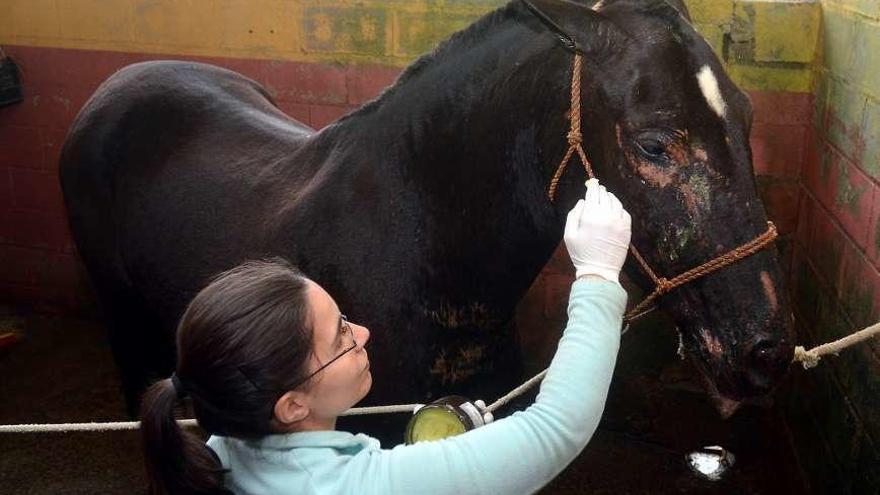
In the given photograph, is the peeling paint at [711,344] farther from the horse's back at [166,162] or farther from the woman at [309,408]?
the horse's back at [166,162]

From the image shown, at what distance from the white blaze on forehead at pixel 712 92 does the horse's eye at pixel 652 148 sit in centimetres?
12

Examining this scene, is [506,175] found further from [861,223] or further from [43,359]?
[43,359]

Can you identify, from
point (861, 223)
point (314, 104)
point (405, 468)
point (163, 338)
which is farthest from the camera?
point (314, 104)

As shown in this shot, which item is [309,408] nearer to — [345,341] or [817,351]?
[345,341]

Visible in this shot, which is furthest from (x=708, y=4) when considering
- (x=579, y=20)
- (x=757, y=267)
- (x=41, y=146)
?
(x=41, y=146)

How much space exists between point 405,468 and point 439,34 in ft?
8.79

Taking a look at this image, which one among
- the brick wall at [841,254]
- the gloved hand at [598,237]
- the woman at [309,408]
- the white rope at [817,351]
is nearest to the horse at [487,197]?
the white rope at [817,351]

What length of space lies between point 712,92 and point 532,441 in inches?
33.3

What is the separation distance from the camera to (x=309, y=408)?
126cm

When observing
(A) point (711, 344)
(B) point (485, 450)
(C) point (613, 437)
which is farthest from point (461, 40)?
(C) point (613, 437)

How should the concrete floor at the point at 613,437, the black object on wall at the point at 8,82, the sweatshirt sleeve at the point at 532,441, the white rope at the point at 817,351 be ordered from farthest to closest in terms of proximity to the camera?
1. the black object on wall at the point at 8,82
2. the concrete floor at the point at 613,437
3. the white rope at the point at 817,351
4. the sweatshirt sleeve at the point at 532,441

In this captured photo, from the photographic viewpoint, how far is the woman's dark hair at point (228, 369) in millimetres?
1192

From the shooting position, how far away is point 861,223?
261cm

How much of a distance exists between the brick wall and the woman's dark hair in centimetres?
181
